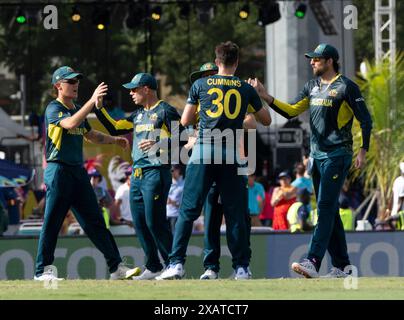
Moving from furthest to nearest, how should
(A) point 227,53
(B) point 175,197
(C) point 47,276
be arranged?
(B) point 175,197 → (C) point 47,276 → (A) point 227,53

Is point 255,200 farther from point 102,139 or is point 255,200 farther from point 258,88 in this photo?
point 258,88

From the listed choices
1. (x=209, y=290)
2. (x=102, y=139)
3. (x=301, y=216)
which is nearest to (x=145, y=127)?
(x=102, y=139)

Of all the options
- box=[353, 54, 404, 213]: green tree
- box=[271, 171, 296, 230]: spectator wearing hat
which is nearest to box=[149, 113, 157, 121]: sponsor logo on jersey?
box=[271, 171, 296, 230]: spectator wearing hat

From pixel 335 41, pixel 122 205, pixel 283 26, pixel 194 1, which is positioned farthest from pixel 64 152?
pixel 283 26

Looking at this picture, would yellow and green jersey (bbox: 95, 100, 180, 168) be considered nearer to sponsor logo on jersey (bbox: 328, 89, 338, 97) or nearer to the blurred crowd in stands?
sponsor logo on jersey (bbox: 328, 89, 338, 97)

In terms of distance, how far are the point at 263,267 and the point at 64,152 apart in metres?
5.59

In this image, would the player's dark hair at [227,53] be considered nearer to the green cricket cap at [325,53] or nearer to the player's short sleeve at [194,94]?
the player's short sleeve at [194,94]

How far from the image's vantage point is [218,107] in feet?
47.2

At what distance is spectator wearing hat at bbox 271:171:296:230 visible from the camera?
23.2 metres

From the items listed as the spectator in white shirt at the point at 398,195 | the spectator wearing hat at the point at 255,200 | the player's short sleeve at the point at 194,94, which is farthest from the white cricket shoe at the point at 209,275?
the spectator wearing hat at the point at 255,200

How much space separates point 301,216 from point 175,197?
256 centimetres

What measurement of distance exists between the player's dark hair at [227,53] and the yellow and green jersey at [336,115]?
36.4 inches

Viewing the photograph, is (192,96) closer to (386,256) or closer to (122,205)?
(386,256)

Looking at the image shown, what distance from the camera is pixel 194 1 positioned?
3306 centimetres
